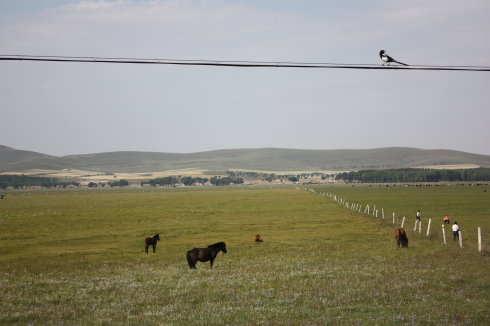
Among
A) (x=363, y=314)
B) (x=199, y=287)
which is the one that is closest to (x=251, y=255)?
(x=199, y=287)

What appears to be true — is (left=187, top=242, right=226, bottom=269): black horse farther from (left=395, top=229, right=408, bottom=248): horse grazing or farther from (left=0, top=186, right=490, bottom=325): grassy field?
(left=395, top=229, right=408, bottom=248): horse grazing

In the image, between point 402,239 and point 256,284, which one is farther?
point 402,239

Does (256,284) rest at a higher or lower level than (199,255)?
lower

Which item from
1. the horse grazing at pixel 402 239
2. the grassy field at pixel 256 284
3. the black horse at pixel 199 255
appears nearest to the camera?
the grassy field at pixel 256 284

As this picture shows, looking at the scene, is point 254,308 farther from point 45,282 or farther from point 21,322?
point 45,282

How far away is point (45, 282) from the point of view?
2200cm

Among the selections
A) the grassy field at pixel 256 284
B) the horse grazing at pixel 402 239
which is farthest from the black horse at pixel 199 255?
the horse grazing at pixel 402 239

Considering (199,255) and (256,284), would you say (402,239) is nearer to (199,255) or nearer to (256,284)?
(199,255)

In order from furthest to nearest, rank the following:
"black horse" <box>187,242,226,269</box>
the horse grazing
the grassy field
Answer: the horse grazing → "black horse" <box>187,242,226,269</box> → the grassy field

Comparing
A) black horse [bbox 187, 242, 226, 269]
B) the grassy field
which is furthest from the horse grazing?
black horse [bbox 187, 242, 226, 269]

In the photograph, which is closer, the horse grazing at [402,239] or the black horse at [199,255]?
the black horse at [199,255]

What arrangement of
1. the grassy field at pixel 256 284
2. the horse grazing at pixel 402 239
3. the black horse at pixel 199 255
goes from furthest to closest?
the horse grazing at pixel 402 239, the black horse at pixel 199 255, the grassy field at pixel 256 284

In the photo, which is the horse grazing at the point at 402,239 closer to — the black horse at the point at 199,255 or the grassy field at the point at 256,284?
the grassy field at the point at 256,284

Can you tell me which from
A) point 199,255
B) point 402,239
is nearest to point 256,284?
point 199,255
